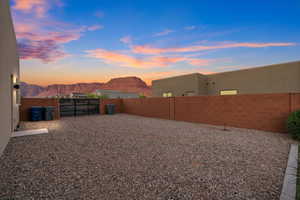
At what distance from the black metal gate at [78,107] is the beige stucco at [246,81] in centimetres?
949

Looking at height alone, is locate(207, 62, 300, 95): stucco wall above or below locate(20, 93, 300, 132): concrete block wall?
above

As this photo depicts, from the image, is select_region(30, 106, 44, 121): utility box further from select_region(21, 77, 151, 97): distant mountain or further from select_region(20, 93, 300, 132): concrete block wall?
select_region(21, 77, 151, 97): distant mountain

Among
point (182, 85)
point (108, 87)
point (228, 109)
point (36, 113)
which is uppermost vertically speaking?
point (108, 87)

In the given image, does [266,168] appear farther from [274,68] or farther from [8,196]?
[274,68]

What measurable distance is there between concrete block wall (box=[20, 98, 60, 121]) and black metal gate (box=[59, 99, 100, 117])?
1.10 m

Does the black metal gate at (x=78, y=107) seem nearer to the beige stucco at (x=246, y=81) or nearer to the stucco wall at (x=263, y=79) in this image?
the beige stucco at (x=246, y=81)

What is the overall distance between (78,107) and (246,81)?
15.5m

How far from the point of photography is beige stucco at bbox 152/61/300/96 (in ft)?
31.6

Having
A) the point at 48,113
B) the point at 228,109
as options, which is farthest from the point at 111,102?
the point at 228,109

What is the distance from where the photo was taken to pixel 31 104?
8.69 meters

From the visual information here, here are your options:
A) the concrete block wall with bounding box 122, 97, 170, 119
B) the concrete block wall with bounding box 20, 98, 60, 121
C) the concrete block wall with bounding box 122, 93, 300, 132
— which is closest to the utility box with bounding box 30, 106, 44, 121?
A: the concrete block wall with bounding box 20, 98, 60, 121

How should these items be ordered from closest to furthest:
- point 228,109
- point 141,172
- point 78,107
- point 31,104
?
1. point 141,172
2. point 228,109
3. point 31,104
4. point 78,107

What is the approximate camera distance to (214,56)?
12648 mm

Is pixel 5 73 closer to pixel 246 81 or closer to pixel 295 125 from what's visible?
pixel 295 125
